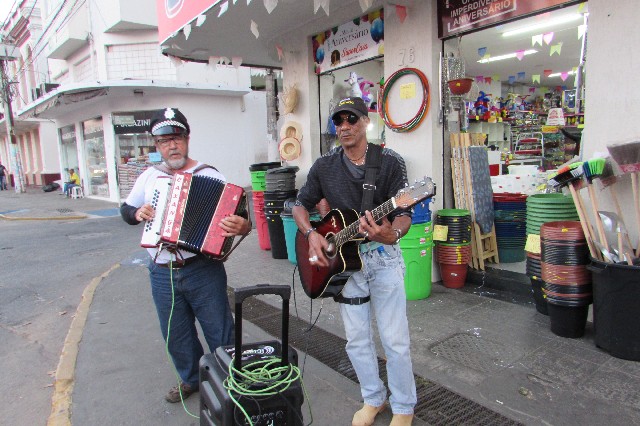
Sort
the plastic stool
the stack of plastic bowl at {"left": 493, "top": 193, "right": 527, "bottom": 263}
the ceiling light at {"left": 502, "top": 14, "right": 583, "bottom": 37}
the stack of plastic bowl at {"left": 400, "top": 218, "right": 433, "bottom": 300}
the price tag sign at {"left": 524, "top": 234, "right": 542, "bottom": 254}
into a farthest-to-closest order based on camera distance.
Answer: the plastic stool, the ceiling light at {"left": 502, "top": 14, "right": 583, "bottom": 37}, the stack of plastic bowl at {"left": 493, "top": 193, "right": 527, "bottom": 263}, the stack of plastic bowl at {"left": 400, "top": 218, "right": 433, "bottom": 300}, the price tag sign at {"left": 524, "top": 234, "right": 542, "bottom": 254}

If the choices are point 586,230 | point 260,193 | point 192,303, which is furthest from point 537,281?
point 260,193

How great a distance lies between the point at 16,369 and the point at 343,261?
10.8 feet

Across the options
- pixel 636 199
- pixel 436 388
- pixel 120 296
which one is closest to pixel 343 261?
pixel 436 388

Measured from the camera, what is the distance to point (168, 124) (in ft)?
9.22

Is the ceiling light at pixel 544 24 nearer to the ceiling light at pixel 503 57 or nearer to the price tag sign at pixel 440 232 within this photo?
the ceiling light at pixel 503 57

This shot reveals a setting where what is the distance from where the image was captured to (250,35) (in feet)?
23.5

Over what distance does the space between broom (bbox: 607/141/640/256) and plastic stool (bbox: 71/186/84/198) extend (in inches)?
804

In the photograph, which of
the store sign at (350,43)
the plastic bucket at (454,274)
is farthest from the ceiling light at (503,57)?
the plastic bucket at (454,274)

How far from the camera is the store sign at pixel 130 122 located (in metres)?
15.6

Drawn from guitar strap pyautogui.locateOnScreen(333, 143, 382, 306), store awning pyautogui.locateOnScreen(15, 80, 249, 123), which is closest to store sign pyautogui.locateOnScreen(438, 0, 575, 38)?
guitar strap pyautogui.locateOnScreen(333, 143, 382, 306)

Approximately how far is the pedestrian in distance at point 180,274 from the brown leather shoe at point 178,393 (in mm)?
41

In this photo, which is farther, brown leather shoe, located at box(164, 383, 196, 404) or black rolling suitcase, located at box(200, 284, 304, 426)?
brown leather shoe, located at box(164, 383, 196, 404)

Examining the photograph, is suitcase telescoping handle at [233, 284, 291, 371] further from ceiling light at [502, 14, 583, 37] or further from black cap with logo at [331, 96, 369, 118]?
ceiling light at [502, 14, 583, 37]

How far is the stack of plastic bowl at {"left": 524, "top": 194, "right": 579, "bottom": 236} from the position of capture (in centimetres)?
412
